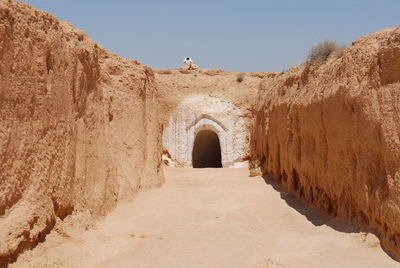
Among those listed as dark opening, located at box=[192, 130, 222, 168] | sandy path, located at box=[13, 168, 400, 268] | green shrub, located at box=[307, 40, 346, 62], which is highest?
green shrub, located at box=[307, 40, 346, 62]

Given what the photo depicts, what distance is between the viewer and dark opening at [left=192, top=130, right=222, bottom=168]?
2119cm

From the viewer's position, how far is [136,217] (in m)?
8.00

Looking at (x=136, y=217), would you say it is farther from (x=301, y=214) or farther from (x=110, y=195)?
(x=301, y=214)

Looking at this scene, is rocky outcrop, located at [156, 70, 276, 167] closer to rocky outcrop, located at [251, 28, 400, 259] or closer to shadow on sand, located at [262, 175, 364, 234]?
shadow on sand, located at [262, 175, 364, 234]

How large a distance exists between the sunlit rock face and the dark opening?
1.44 meters

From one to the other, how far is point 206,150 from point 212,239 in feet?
52.6

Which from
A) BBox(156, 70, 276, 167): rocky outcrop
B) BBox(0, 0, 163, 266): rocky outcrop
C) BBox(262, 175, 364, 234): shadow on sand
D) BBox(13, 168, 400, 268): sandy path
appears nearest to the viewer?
BBox(0, 0, 163, 266): rocky outcrop

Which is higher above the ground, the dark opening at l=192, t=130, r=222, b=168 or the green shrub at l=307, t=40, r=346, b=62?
the green shrub at l=307, t=40, r=346, b=62

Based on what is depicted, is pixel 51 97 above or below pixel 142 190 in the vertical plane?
above

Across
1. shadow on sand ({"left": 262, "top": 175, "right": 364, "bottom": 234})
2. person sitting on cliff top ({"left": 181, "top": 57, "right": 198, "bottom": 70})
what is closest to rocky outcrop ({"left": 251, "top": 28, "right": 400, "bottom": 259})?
shadow on sand ({"left": 262, "top": 175, "right": 364, "bottom": 234})

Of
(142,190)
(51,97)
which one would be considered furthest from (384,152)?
(142,190)

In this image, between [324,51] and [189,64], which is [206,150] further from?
[324,51]

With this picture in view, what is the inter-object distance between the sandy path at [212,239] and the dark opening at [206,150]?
11.2 metres

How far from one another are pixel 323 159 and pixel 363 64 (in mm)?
1923
